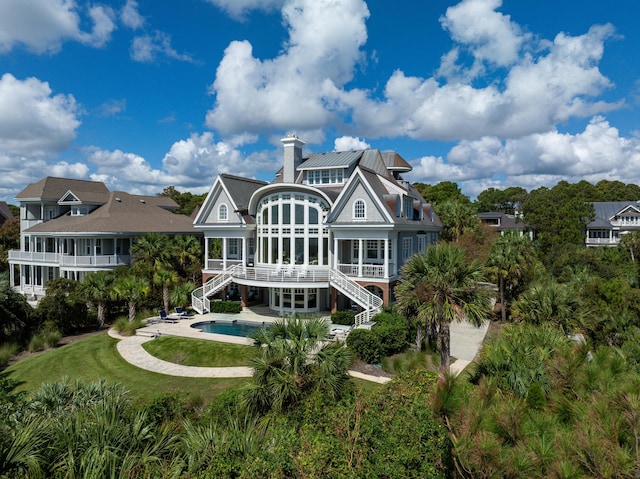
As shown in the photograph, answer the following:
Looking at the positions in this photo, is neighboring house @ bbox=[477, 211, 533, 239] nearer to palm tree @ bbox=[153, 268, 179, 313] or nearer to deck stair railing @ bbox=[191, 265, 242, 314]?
deck stair railing @ bbox=[191, 265, 242, 314]

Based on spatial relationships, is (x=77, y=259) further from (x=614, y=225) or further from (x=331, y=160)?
(x=614, y=225)

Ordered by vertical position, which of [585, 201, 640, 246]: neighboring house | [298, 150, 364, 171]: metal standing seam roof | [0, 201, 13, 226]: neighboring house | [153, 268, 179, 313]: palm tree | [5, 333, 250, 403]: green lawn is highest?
[298, 150, 364, 171]: metal standing seam roof

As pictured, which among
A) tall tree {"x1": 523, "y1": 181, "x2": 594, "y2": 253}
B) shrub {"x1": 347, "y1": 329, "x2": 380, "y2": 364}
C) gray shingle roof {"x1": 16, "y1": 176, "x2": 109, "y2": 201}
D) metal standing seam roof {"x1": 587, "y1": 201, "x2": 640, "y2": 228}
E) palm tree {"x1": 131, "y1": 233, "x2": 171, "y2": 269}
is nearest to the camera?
shrub {"x1": 347, "y1": 329, "x2": 380, "y2": 364}

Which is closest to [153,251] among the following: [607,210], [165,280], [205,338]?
[165,280]

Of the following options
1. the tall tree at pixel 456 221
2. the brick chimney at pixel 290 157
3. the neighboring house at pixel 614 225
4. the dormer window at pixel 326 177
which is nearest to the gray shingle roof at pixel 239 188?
the brick chimney at pixel 290 157

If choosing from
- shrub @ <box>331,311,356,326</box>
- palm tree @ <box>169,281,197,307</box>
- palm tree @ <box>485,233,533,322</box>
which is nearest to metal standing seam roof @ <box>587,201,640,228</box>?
palm tree @ <box>485,233,533,322</box>

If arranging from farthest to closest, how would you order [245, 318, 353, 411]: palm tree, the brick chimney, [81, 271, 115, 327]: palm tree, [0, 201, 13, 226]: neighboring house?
[0, 201, 13, 226]: neighboring house
the brick chimney
[81, 271, 115, 327]: palm tree
[245, 318, 353, 411]: palm tree
